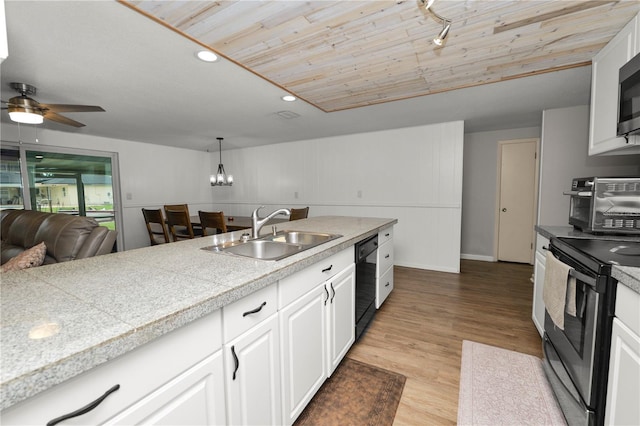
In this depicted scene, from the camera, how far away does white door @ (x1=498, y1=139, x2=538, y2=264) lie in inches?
160

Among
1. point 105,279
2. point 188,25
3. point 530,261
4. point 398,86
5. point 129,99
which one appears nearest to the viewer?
point 105,279

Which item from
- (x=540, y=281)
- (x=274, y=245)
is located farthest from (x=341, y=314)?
(x=540, y=281)

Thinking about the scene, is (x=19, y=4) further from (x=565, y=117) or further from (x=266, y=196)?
(x=565, y=117)

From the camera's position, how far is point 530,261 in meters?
4.13

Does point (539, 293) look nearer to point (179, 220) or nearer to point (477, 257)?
point (477, 257)

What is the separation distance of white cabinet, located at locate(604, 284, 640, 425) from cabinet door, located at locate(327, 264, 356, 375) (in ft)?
4.02

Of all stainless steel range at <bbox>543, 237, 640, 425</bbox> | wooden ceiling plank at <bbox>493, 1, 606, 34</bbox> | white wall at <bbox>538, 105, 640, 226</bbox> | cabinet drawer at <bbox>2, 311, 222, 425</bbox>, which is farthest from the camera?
white wall at <bbox>538, 105, 640, 226</bbox>

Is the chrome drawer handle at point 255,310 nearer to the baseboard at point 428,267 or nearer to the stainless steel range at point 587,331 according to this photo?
the stainless steel range at point 587,331

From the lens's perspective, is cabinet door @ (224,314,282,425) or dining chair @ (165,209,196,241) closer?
cabinet door @ (224,314,282,425)

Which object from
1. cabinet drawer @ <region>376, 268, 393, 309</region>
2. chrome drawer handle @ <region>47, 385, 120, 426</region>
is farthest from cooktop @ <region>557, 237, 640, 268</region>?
chrome drawer handle @ <region>47, 385, 120, 426</region>

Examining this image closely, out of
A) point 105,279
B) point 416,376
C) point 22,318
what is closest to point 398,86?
point 416,376

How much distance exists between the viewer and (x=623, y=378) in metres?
0.99

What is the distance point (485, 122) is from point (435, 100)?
1.38 metres

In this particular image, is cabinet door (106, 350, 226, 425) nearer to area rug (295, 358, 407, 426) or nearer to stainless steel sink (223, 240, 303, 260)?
area rug (295, 358, 407, 426)
